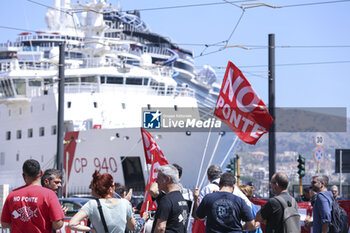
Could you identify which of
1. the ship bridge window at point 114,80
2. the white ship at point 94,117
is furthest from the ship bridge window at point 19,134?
the ship bridge window at point 114,80

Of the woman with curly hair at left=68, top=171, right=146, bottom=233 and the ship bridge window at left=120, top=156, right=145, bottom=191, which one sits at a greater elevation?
the woman with curly hair at left=68, top=171, right=146, bottom=233

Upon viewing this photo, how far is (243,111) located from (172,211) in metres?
5.22

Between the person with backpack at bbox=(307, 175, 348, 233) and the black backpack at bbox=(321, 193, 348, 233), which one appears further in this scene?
the black backpack at bbox=(321, 193, 348, 233)

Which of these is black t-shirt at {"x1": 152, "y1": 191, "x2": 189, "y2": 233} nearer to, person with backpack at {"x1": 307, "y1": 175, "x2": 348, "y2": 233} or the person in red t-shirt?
the person in red t-shirt

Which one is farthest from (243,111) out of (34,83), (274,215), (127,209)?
(34,83)

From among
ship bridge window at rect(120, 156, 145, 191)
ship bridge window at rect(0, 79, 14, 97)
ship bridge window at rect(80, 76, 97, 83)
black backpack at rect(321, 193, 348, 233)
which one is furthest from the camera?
ship bridge window at rect(0, 79, 14, 97)

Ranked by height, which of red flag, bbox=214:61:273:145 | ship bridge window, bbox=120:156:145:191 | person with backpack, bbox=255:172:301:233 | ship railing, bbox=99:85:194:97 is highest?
ship railing, bbox=99:85:194:97

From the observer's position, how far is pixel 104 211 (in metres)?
5.95

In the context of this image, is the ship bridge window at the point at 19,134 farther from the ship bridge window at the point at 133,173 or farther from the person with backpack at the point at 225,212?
the person with backpack at the point at 225,212

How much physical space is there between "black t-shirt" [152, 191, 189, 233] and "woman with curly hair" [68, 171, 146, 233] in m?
0.40

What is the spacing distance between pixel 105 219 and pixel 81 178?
2814cm

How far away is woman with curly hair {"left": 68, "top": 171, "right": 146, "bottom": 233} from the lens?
19.5 ft

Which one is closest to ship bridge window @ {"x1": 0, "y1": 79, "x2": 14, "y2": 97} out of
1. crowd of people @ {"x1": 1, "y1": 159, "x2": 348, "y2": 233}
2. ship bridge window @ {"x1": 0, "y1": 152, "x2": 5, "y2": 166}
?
ship bridge window @ {"x1": 0, "y1": 152, "x2": 5, "y2": 166}

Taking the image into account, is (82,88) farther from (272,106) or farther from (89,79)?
(272,106)
